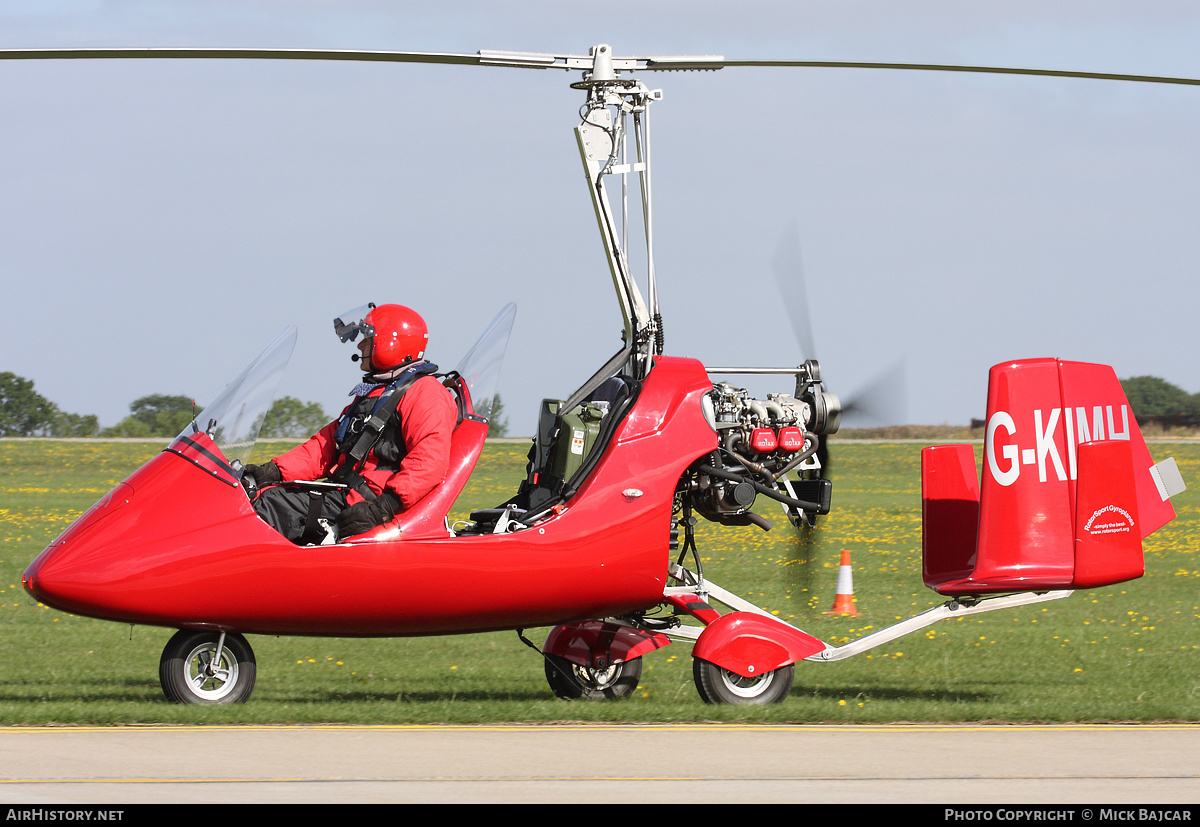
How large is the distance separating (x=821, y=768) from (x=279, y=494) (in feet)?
11.1

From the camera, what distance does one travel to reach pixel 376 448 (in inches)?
316

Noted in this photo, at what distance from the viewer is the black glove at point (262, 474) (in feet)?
26.6

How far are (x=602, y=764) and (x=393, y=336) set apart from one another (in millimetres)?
3037

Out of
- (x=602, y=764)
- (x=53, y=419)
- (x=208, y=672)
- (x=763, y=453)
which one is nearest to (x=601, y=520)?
(x=763, y=453)

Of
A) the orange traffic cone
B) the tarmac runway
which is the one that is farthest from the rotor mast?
the orange traffic cone

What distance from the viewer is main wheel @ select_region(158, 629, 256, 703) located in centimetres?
785

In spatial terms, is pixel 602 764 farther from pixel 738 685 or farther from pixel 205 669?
pixel 205 669

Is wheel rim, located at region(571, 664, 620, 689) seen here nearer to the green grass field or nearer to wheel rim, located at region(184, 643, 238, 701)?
the green grass field

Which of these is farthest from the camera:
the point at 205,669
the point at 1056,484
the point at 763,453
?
the point at 763,453

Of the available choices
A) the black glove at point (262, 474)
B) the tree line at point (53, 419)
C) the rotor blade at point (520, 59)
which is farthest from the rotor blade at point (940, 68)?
the tree line at point (53, 419)

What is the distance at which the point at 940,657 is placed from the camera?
1088cm

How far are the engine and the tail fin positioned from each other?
1010 millimetres

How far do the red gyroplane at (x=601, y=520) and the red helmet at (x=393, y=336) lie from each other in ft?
1.38

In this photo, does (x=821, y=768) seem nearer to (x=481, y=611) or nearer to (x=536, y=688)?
(x=481, y=611)
